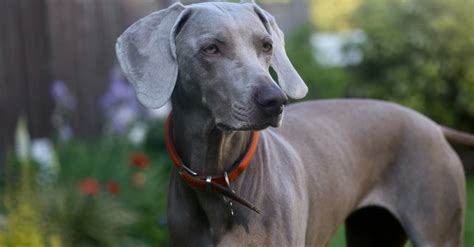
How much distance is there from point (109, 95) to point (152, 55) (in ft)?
12.9

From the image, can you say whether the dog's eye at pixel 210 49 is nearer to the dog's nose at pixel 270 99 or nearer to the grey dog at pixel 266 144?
the grey dog at pixel 266 144

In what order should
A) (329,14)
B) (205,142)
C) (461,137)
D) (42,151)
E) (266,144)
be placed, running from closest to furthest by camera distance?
(205,142) → (266,144) → (461,137) → (42,151) → (329,14)

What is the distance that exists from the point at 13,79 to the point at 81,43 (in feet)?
2.59

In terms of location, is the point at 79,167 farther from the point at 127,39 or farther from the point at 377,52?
the point at 377,52

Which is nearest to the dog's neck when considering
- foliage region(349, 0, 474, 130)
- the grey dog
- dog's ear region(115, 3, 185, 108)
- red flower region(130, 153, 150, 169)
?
the grey dog

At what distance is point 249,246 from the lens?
379 cm

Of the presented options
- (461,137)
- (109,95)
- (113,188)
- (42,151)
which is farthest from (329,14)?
(461,137)

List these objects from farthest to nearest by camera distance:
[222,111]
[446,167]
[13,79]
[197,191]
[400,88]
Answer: [400,88] → [13,79] → [446,167] → [197,191] → [222,111]

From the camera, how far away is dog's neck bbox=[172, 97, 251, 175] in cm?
385

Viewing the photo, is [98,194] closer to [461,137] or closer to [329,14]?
[461,137]

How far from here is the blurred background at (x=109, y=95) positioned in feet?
19.5

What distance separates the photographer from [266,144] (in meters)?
4.06

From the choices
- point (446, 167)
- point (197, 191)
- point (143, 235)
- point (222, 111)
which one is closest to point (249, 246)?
point (197, 191)

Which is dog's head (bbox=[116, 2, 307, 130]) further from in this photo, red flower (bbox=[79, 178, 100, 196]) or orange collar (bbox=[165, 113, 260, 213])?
red flower (bbox=[79, 178, 100, 196])
